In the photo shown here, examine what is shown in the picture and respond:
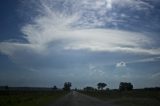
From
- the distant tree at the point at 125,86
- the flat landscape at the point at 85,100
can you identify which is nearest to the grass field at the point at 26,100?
the flat landscape at the point at 85,100

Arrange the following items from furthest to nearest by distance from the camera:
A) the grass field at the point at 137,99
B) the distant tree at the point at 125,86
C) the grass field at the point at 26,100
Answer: the distant tree at the point at 125,86, the grass field at the point at 26,100, the grass field at the point at 137,99

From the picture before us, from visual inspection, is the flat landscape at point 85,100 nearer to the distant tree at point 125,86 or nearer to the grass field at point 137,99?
the grass field at point 137,99

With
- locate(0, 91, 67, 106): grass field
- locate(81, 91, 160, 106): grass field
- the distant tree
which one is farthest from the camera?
the distant tree

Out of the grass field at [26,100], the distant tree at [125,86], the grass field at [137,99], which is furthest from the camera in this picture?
the distant tree at [125,86]

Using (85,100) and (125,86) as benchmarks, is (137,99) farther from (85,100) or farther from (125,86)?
(125,86)

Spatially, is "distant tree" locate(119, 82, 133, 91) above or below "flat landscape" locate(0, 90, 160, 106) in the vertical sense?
above

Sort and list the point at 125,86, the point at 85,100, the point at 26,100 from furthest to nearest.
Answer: the point at 125,86, the point at 26,100, the point at 85,100

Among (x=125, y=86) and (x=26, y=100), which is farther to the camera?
(x=125, y=86)

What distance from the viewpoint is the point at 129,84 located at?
192 m

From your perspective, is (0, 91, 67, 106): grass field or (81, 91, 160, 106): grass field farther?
(0, 91, 67, 106): grass field

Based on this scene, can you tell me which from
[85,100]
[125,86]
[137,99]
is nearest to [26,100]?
[85,100]

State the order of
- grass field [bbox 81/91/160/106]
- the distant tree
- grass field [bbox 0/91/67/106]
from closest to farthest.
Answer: grass field [bbox 81/91/160/106] < grass field [bbox 0/91/67/106] < the distant tree

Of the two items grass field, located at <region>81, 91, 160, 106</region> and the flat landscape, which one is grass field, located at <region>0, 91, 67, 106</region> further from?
grass field, located at <region>81, 91, 160, 106</region>

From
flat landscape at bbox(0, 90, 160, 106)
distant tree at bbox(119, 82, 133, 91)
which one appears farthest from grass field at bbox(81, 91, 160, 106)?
distant tree at bbox(119, 82, 133, 91)
